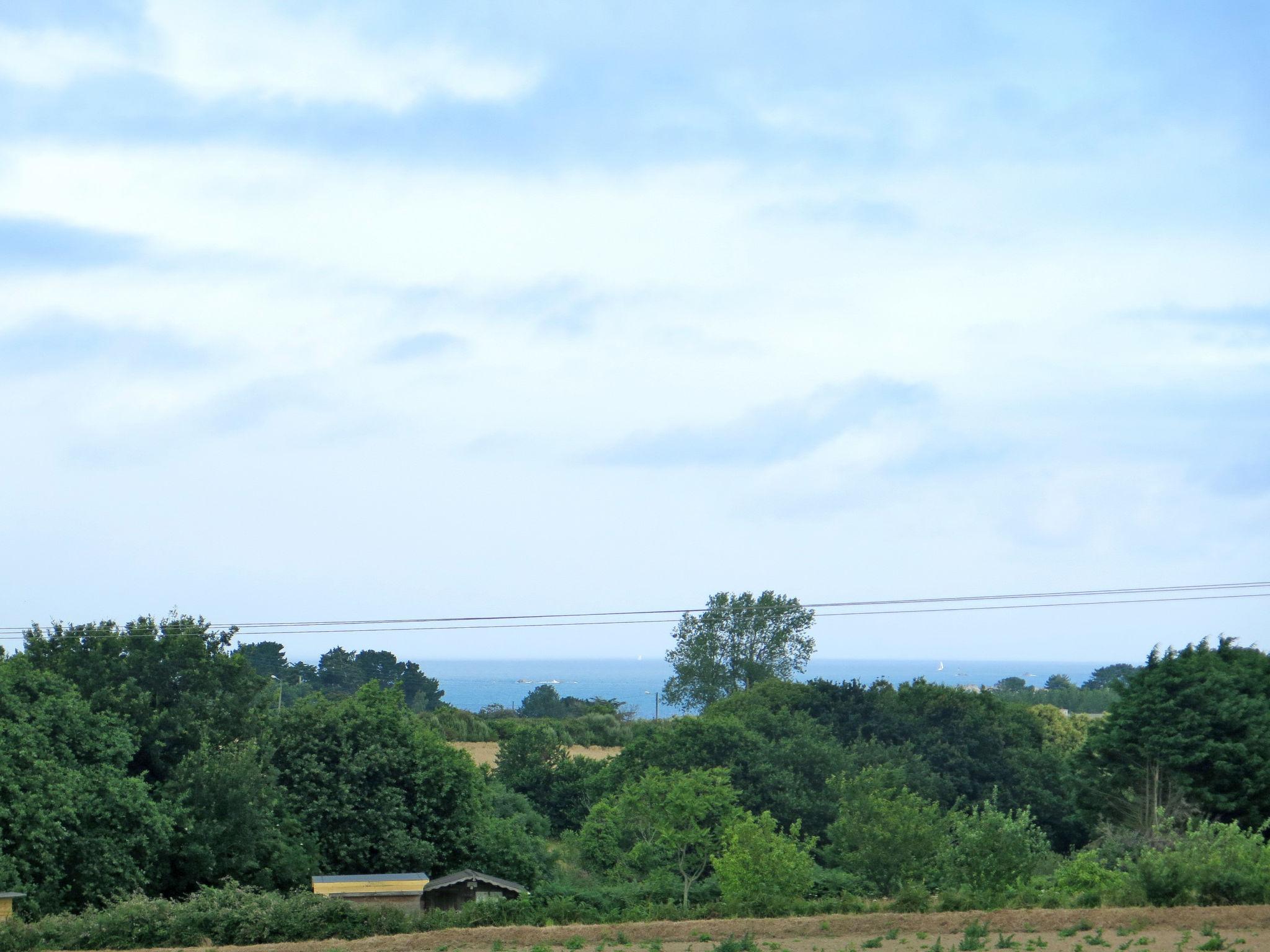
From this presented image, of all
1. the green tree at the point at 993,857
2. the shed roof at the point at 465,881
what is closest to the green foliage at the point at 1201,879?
the green tree at the point at 993,857

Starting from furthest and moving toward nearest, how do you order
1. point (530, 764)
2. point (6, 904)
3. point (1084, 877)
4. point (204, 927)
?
point (530, 764)
point (1084, 877)
point (6, 904)
point (204, 927)

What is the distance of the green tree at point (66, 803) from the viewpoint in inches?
1258

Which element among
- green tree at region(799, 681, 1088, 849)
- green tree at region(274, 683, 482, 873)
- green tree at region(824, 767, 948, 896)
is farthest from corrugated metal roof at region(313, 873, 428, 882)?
green tree at region(799, 681, 1088, 849)

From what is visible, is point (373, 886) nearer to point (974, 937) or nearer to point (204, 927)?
point (204, 927)

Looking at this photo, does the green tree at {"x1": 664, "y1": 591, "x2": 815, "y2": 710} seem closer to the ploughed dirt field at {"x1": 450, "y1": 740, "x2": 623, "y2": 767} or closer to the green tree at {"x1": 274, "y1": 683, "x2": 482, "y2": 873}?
the ploughed dirt field at {"x1": 450, "y1": 740, "x2": 623, "y2": 767}

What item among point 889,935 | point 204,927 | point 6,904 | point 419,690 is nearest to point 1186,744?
point 889,935

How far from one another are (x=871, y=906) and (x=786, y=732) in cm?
4017

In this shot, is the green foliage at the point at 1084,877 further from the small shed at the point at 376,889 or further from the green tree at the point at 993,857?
the small shed at the point at 376,889

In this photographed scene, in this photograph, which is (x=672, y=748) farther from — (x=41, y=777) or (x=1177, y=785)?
(x=41, y=777)

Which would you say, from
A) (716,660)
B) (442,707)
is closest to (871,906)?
(716,660)

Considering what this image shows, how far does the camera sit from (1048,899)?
24.2 metres

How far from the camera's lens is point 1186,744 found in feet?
147

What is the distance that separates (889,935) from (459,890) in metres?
17.8

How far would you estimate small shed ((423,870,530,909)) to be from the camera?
35.8 metres
